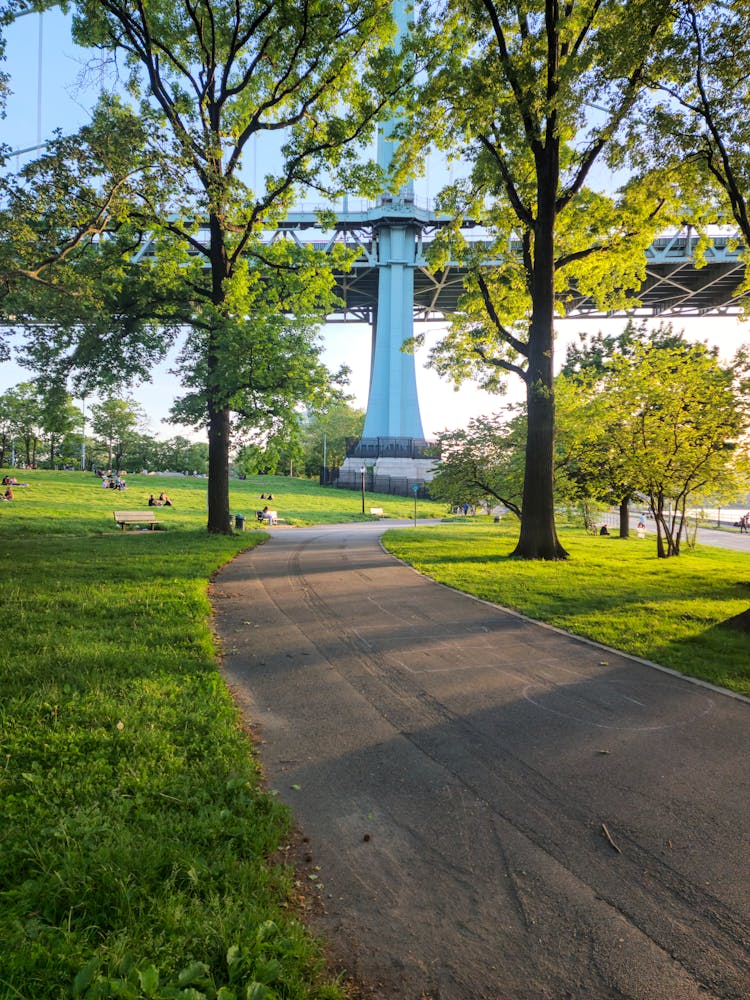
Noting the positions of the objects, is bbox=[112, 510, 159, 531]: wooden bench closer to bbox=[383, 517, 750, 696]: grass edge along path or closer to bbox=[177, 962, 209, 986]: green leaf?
→ bbox=[383, 517, 750, 696]: grass edge along path

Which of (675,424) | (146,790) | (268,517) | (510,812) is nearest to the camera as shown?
(146,790)

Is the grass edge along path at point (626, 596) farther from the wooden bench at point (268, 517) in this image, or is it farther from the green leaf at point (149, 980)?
the wooden bench at point (268, 517)

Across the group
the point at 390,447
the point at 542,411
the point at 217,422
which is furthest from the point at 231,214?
the point at 390,447

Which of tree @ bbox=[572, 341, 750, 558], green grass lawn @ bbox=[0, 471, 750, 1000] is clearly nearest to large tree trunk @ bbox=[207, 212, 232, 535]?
green grass lawn @ bbox=[0, 471, 750, 1000]

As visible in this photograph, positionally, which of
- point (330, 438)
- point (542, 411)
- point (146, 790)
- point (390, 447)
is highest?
point (330, 438)

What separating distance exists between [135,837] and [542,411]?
45.3ft

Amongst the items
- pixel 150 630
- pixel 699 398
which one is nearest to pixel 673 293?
pixel 699 398

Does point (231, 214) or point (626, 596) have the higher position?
point (231, 214)

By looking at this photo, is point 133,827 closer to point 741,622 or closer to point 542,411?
point 741,622

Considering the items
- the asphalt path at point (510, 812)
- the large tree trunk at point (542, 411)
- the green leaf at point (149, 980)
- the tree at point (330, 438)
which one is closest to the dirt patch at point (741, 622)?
the asphalt path at point (510, 812)

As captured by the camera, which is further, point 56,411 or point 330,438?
point 330,438

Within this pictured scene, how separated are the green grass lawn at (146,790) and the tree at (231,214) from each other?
27.2 feet

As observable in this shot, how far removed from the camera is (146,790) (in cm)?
325

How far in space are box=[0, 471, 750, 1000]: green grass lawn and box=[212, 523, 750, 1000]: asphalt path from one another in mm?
355
